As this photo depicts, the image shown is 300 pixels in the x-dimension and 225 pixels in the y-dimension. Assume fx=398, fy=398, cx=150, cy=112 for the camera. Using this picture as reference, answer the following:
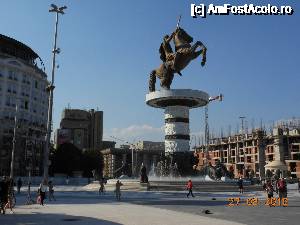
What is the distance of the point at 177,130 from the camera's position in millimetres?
45438

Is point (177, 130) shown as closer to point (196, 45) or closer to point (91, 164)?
point (196, 45)

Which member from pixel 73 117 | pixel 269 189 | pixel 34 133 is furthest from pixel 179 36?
pixel 73 117

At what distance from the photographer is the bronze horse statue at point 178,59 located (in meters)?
46.1

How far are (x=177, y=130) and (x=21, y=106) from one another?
58.0m

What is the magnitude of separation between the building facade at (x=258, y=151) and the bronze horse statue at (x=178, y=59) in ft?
187

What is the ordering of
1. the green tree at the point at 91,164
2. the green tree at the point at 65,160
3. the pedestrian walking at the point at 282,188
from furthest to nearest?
the green tree at the point at 91,164 < the green tree at the point at 65,160 < the pedestrian walking at the point at 282,188

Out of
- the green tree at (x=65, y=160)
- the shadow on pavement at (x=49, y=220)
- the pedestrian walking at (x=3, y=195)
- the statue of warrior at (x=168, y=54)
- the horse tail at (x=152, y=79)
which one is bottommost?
the shadow on pavement at (x=49, y=220)

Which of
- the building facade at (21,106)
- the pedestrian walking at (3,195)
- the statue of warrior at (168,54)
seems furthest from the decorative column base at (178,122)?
the building facade at (21,106)

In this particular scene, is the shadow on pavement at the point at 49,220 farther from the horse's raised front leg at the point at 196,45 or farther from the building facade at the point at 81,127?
the building facade at the point at 81,127

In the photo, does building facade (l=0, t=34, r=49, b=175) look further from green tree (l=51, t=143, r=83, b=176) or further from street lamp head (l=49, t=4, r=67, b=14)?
street lamp head (l=49, t=4, r=67, b=14)

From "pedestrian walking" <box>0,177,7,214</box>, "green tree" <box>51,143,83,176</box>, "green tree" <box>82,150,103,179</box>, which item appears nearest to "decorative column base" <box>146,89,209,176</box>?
"pedestrian walking" <box>0,177,7,214</box>

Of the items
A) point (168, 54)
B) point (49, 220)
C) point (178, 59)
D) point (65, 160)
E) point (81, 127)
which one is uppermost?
point (81, 127)

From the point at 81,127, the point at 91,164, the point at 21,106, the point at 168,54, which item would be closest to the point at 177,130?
the point at 168,54

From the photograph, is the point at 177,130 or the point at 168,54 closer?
the point at 177,130
